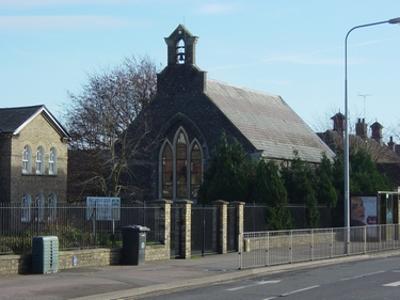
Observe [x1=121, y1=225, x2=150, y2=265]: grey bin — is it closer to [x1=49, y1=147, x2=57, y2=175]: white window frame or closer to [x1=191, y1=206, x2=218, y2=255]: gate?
[x1=191, y1=206, x2=218, y2=255]: gate

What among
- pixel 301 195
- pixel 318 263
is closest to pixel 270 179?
pixel 301 195

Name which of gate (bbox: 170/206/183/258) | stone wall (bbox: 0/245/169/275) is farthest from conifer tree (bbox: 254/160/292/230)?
Result: stone wall (bbox: 0/245/169/275)

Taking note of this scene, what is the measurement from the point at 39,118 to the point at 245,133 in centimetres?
1414

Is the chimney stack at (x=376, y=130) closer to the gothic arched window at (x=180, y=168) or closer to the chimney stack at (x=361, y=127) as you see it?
the chimney stack at (x=361, y=127)

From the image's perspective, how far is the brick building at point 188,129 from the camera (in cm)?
4522

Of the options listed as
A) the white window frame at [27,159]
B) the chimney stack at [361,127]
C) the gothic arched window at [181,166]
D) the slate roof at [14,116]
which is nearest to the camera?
the gothic arched window at [181,166]

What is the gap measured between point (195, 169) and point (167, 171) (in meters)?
2.12

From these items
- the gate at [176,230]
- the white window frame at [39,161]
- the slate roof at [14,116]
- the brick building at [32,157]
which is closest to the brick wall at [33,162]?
the brick building at [32,157]

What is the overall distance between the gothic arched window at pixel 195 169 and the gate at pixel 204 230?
1813 cm

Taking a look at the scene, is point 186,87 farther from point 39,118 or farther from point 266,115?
point 39,118

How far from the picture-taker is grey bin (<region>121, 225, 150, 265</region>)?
2288 cm

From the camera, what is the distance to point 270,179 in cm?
3347

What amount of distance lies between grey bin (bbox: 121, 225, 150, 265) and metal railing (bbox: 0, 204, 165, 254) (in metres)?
0.69

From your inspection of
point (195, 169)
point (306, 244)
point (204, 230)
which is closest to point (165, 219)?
point (204, 230)
